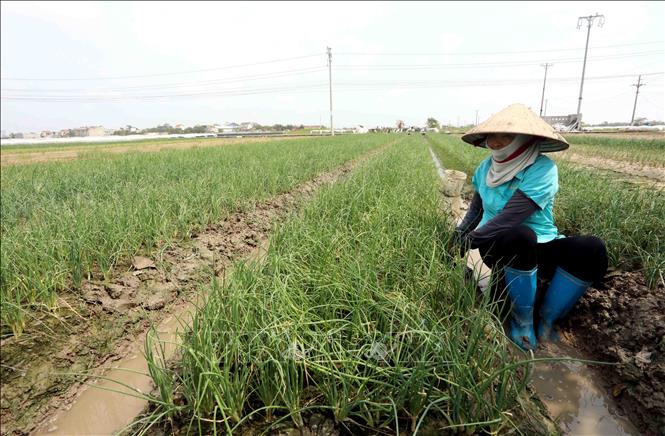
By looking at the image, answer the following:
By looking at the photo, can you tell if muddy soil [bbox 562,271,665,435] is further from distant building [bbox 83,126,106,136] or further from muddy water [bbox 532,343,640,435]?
distant building [bbox 83,126,106,136]

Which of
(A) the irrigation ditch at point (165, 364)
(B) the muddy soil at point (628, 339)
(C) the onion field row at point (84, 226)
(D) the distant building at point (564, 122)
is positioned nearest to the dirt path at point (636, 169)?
(B) the muddy soil at point (628, 339)

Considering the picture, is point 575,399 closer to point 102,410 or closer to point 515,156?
point 515,156

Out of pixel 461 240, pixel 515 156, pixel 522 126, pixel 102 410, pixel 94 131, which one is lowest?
pixel 102 410

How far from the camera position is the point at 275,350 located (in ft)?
4.36

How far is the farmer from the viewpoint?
1.85 metres

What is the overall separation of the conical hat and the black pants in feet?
1.73

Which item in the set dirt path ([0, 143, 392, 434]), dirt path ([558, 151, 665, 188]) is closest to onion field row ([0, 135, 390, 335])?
dirt path ([0, 143, 392, 434])

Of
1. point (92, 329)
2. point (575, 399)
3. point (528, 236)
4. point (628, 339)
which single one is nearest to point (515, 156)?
point (528, 236)

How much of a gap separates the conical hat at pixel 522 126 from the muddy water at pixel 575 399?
121 cm

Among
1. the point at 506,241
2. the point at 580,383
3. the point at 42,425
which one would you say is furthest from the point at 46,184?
the point at 580,383

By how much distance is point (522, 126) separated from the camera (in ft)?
6.05

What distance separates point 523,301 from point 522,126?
100 cm

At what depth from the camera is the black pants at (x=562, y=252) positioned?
5.98 ft

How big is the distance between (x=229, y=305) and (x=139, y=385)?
830 millimetres
